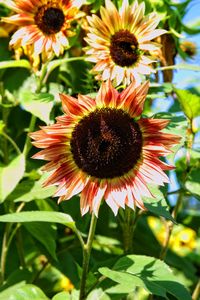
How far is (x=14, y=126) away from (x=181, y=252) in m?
0.81

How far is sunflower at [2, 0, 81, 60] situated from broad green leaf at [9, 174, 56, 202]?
0.23 meters

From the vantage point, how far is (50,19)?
1.09m

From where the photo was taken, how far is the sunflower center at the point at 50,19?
3.59 ft

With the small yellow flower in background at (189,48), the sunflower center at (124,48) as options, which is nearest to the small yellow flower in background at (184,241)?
the small yellow flower in background at (189,48)

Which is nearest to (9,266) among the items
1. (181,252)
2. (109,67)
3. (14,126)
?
(14,126)

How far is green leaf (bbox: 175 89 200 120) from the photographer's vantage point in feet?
3.37

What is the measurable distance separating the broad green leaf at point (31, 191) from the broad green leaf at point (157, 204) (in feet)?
0.67

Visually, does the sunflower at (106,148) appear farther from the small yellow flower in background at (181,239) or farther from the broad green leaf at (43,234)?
the small yellow flower in background at (181,239)

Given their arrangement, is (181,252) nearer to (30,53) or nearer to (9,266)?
(9,266)

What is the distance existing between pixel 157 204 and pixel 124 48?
0.29 meters

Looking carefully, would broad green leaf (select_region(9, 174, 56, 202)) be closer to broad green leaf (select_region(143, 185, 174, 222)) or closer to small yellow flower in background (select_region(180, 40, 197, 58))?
broad green leaf (select_region(143, 185, 174, 222))

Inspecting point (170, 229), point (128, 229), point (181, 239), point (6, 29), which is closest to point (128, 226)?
point (128, 229)

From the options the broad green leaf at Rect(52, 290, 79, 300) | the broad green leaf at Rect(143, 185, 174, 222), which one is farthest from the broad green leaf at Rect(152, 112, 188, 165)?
the broad green leaf at Rect(52, 290, 79, 300)

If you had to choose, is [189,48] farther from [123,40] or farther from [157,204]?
[157,204]
